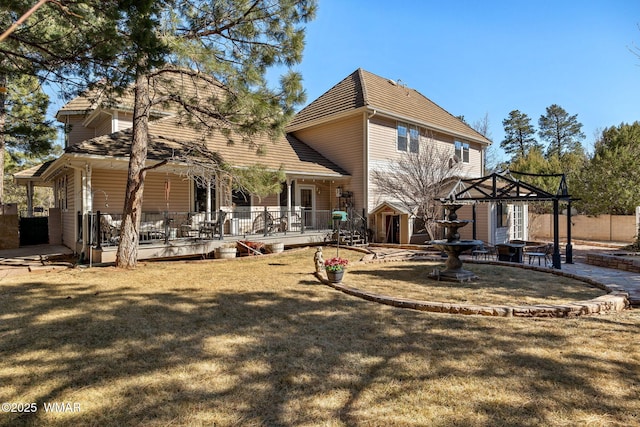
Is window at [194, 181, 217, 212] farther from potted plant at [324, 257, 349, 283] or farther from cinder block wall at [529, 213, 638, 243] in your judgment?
cinder block wall at [529, 213, 638, 243]

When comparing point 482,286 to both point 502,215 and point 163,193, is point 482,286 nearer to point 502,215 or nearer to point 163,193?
point 502,215

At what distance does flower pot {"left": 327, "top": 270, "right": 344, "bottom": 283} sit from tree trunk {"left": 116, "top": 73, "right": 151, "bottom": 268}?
5708 mm

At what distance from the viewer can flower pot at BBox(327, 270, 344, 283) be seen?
24.2 feet

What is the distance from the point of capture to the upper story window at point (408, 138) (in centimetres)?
1742

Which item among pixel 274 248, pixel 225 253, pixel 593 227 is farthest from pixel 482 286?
pixel 593 227

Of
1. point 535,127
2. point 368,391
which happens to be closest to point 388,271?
point 368,391

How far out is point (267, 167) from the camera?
35.6 feet

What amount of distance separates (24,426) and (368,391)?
2.76 metres

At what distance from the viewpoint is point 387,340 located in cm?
437

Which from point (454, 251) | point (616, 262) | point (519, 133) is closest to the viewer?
point (454, 251)

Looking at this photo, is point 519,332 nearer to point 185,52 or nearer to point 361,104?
point 185,52

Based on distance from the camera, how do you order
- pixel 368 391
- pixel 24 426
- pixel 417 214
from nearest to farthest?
pixel 24 426
pixel 368 391
pixel 417 214

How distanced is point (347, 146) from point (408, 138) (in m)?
3.40

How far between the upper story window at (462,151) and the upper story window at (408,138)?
12.4 feet
